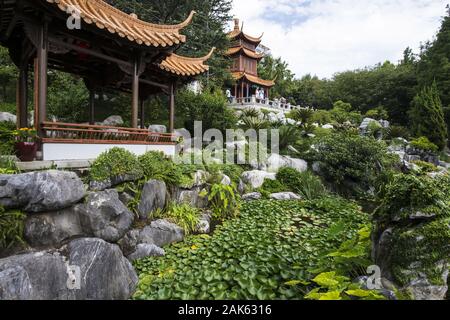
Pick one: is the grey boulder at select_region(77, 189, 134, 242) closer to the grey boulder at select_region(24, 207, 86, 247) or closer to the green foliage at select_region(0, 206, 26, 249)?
the grey boulder at select_region(24, 207, 86, 247)

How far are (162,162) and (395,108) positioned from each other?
106ft

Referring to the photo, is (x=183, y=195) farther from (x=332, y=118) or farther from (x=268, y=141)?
(x=332, y=118)

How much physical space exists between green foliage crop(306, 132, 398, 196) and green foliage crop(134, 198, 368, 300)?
423 cm

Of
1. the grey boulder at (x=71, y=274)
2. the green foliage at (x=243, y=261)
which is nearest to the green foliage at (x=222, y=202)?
the green foliage at (x=243, y=261)

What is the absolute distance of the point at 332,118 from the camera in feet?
83.1

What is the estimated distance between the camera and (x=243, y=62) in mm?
26719

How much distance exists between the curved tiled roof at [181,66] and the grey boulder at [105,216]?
4.22m

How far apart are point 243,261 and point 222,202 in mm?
2579

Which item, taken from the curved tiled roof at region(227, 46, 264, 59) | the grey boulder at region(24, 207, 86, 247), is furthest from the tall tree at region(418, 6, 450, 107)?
the grey boulder at region(24, 207, 86, 247)

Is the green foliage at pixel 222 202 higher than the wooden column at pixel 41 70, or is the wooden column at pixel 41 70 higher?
the wooden column at pixel 41 70

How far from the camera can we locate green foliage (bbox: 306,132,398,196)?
9.98 meters

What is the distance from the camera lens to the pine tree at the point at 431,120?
19516 mm

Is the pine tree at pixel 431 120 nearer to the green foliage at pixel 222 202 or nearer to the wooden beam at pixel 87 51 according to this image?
the green foliage at pixel 222 202
